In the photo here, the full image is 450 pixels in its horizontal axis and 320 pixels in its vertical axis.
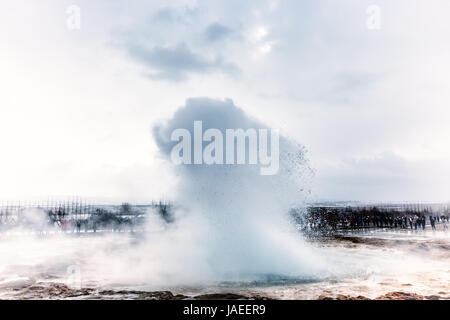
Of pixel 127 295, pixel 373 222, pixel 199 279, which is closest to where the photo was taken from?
pixel 127 295

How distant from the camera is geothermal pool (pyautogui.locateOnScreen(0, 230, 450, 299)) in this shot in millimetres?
9109

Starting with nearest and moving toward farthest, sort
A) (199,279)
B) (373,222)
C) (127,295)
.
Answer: (127,295)
(199,279)
(373,222)

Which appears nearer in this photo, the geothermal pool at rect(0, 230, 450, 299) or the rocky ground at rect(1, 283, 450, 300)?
the rocky ground at rect(1, 283, 450, 300)

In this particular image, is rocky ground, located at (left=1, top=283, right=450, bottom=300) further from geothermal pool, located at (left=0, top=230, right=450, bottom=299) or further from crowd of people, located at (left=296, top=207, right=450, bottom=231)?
crowd of people, located at (left=296, top=207, right=450, bottom=231)

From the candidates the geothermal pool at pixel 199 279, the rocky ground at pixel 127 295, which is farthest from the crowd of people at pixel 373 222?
the rocky ground at pixel 127 295

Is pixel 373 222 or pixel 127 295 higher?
pixel 127 295

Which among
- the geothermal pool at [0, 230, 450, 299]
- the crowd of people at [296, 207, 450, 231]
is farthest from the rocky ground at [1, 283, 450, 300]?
the crowd of people at [296, 207, 450, 231]

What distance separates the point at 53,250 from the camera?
60.3 feet

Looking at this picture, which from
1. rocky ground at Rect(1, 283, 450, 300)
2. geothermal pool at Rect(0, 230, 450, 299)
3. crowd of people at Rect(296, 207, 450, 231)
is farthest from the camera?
crowd of people at Rect(296, 207, 450, 231)

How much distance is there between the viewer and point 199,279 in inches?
422

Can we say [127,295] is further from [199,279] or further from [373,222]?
[373,222]

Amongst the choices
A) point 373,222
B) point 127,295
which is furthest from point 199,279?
point 373,222
